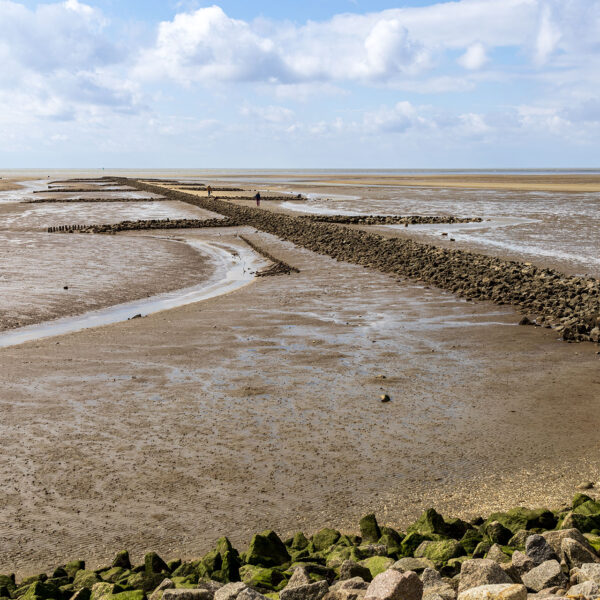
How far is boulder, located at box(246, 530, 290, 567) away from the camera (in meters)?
5.69

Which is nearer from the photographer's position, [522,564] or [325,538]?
[522,564]

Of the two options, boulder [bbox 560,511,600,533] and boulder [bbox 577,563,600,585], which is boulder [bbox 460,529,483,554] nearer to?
boulder [bbox 560,511,600,533]

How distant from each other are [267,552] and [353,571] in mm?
1063

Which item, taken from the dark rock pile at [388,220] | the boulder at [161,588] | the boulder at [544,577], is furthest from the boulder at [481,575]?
the dark rock pile at [388,220]

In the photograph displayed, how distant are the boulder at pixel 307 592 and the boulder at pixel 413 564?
0.75 m

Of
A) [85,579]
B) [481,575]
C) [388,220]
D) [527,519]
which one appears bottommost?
[85,579]

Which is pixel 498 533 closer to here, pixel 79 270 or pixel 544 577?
pixel 544 577

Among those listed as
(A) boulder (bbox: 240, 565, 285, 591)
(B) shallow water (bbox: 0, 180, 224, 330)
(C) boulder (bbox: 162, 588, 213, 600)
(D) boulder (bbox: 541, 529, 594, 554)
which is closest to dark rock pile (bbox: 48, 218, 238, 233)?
(B) shallow water (bbox: 0, 180, 224, 330)

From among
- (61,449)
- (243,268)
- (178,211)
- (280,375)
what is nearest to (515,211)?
(178,211)

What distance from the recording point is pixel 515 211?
51.2 meters

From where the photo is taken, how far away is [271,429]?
9.28m

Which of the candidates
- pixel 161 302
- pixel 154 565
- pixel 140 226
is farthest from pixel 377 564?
pixel 140 226

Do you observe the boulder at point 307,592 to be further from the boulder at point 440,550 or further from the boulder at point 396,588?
the boulder at point 440,550

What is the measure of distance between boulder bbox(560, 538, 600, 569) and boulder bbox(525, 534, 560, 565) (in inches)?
3.7
